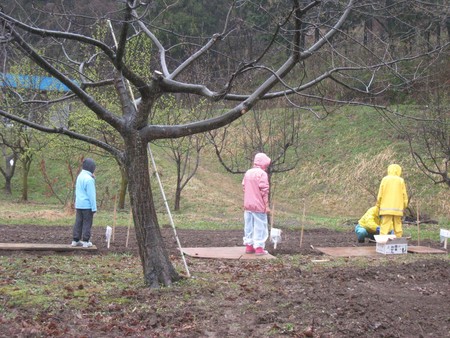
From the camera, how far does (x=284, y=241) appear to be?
14133 mm

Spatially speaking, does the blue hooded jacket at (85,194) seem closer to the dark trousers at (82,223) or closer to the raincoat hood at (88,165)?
the dark trousers at (82,223)

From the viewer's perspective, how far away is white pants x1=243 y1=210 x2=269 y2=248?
11.4 m

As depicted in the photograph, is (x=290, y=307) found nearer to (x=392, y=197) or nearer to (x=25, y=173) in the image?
(x=392, y=197)

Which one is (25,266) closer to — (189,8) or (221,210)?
(189,8)

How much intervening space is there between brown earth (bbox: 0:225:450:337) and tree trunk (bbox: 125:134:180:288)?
1.01ft

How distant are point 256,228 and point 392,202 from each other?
10.6 feet

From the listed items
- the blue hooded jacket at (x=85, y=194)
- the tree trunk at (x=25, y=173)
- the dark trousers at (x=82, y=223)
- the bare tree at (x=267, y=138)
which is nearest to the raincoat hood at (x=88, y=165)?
→ the blue hooded jacket at (x=85, y=194)

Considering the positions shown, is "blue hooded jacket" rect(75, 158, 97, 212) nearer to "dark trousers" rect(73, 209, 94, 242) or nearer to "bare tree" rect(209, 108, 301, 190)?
"dark trousers" rect(73, 209, 94, 242)

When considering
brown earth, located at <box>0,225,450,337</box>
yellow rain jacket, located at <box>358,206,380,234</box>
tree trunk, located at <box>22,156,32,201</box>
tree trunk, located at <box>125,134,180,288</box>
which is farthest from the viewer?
tree trunk, located at <box>22,156,32,201</box>

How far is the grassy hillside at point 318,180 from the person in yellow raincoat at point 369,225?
8.74 m

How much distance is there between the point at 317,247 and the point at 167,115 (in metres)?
12.1

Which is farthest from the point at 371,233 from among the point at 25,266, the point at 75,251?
the point at 25,266

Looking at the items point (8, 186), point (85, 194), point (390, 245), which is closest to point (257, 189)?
point (390, 245)

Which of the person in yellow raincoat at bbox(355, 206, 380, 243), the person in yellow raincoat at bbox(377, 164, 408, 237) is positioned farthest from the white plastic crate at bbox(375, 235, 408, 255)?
the person in yellow raincoat at bbox(355, 206, 380, 243)
